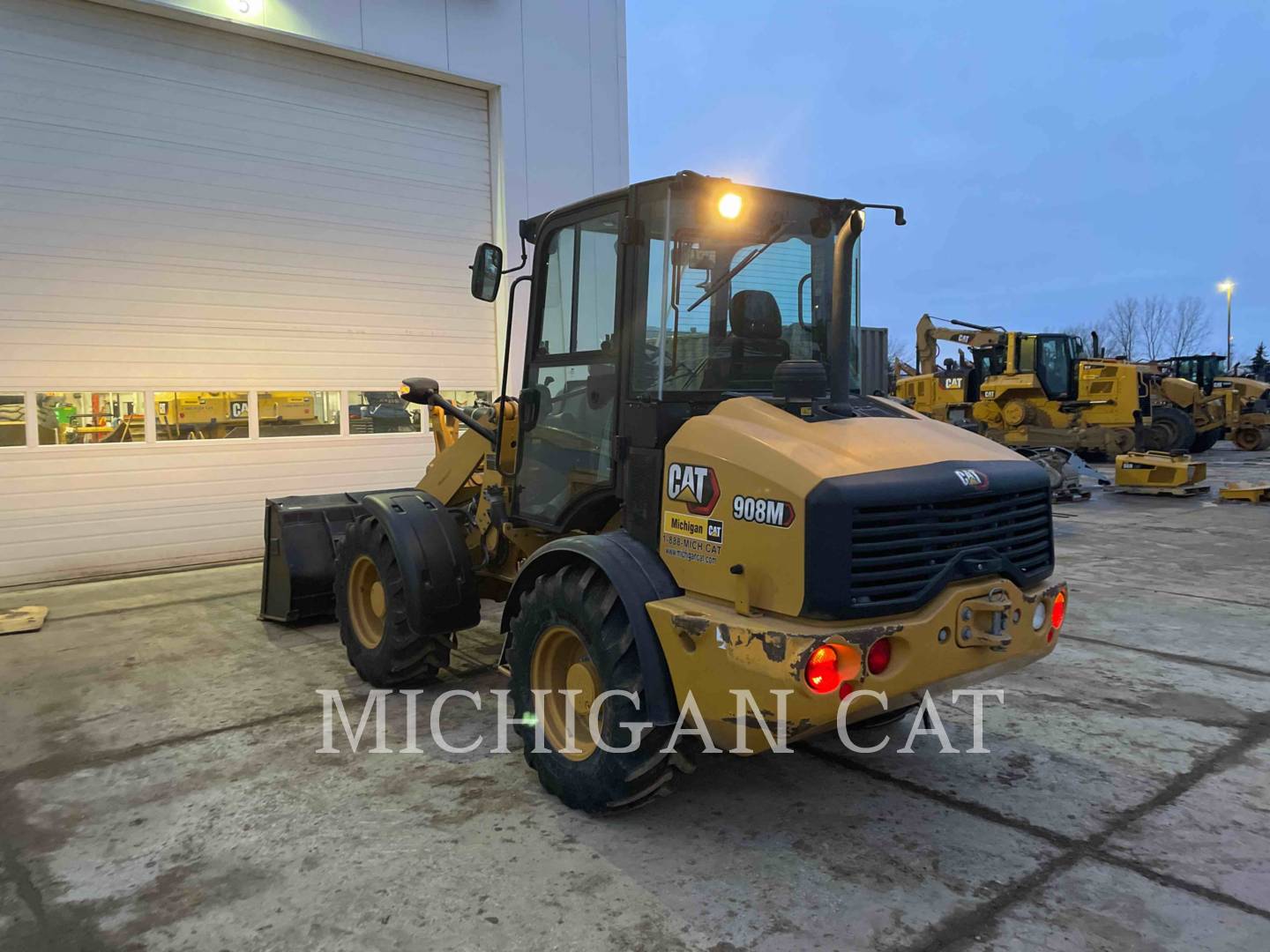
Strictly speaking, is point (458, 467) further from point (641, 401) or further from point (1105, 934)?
point (1105, 934)

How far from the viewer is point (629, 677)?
10.5 feet

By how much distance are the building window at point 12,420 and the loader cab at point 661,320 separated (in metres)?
6.63

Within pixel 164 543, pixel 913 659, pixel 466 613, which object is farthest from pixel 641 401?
pixel 164 543

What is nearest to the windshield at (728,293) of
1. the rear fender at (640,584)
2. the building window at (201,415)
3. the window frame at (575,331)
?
the window frame at (575,331)

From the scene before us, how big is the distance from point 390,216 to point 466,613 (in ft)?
23.5

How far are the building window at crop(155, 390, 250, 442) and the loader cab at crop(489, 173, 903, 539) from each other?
640 cm

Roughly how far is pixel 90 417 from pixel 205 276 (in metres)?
1.85

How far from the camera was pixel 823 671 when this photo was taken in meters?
2.77

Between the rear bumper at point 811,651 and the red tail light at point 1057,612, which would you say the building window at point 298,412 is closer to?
the rear bumper at point 811,651

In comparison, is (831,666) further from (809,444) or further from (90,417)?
(90,417)

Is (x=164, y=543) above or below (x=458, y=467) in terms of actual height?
below

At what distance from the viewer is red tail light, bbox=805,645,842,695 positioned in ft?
9.03

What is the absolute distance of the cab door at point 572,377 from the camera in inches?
150

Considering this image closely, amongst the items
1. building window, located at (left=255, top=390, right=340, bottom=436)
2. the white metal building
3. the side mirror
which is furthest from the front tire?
the side mirror
